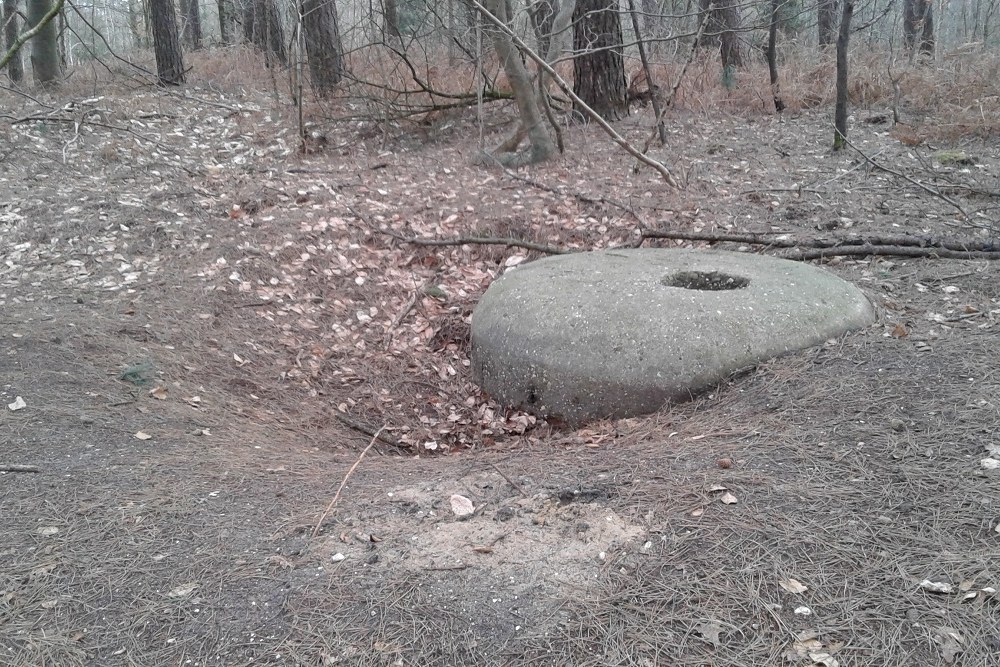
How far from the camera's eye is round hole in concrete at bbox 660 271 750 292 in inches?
171

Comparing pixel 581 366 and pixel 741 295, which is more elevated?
pixel 741 295

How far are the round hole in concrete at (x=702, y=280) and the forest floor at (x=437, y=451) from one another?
0.80 m

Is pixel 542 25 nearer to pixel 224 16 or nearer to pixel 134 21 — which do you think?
pixel 224 16

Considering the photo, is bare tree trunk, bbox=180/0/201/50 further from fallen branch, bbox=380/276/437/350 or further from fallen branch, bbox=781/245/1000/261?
fallen branch, bbox=781/245/1000/261

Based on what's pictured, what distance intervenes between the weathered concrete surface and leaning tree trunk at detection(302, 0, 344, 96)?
5.17 m

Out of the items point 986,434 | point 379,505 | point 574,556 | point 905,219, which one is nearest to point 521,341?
point 379,505

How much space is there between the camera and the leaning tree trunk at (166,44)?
9773 mm

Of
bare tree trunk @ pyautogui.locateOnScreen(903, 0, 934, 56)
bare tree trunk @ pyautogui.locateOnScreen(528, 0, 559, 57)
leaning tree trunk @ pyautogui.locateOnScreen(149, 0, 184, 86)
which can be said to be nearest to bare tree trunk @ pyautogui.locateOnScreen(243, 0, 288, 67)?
leaning tree trunk @ pyautogui.locateOnScreen(149, 0, 184, 86)

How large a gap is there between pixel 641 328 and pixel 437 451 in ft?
4.16

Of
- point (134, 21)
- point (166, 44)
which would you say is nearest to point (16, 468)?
point (166, 44)

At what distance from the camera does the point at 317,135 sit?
8.02 m

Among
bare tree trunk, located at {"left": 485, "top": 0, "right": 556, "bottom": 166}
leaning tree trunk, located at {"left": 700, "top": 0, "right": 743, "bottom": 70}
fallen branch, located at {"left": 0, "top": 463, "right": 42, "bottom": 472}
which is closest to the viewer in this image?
fallen branch, located at {"left": 0, "top": 463, "right": 42, "bottom": 472}

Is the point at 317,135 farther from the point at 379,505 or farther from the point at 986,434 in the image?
the point at 986,434

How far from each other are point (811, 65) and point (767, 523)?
27.4 feet
